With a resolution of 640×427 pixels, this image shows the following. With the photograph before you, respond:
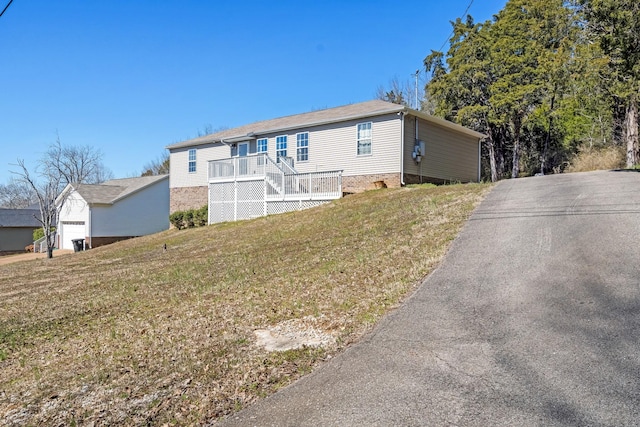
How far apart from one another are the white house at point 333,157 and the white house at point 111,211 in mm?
10256

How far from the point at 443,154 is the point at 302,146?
6739 mm

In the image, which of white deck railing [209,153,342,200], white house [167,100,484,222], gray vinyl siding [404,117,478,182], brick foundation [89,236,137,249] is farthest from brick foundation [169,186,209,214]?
gray vinyl siding [404,117,478,182]

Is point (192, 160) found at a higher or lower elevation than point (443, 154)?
higher

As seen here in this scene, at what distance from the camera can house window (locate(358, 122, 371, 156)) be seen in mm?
18484

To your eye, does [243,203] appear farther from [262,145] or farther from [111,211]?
[111,211]

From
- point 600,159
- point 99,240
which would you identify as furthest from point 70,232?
point 600,159

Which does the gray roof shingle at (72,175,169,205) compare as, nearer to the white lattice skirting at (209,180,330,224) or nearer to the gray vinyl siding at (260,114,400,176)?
the white lattice skirting at (209,180,330,224)

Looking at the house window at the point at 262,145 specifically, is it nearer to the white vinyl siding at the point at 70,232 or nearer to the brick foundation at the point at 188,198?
the brick foundation at the point at 188,198

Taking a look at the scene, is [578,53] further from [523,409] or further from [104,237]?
[104,237]

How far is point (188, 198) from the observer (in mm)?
25781

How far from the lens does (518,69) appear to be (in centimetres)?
2606

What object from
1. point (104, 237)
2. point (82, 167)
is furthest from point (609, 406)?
point (82, 167)

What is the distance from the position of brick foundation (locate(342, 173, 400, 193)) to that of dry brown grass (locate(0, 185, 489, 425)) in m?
5.27

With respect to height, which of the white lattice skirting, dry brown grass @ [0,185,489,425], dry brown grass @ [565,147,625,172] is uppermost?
dry brown grass @ [565,147,625,172]
